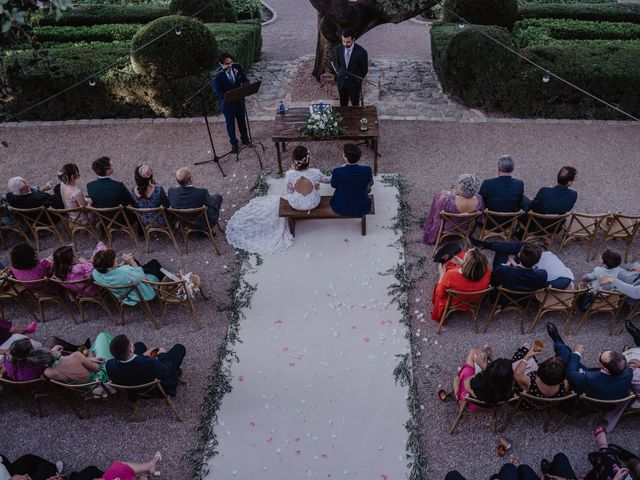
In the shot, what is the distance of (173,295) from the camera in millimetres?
6465

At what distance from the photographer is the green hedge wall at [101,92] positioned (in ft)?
35.4

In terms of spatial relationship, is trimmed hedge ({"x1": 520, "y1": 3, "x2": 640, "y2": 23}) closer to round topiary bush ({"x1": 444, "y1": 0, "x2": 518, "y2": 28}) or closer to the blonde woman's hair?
round topiary bush ({"x1": 444, "y1": 0, "x2": 518, "y2": 28})

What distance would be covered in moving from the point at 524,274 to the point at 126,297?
4.80 metres

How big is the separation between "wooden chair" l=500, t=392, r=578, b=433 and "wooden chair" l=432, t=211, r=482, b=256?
2.61 meters

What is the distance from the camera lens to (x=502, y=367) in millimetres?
4871

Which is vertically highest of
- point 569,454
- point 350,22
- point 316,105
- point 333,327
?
point 350,22

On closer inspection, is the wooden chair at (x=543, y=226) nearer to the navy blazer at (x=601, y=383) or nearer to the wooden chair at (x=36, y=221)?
the navy blazer at (x=601, y=383)

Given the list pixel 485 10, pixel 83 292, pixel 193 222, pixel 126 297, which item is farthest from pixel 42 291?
pixel 485 10

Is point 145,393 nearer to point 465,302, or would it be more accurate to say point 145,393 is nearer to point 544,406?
point 465,302

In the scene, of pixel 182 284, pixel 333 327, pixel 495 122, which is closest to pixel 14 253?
pixel 182 284

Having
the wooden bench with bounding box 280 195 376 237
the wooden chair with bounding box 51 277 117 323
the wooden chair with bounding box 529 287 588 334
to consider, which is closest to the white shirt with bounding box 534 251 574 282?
the wooden chair with bounding box 529 287 588 334

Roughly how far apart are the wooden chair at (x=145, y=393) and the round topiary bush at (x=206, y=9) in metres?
10.9

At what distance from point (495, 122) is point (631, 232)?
4289 mm

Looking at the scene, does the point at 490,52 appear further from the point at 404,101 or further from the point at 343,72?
the point at 343,72
